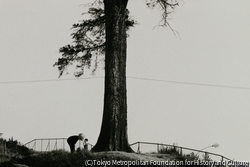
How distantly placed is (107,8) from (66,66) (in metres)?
4.78

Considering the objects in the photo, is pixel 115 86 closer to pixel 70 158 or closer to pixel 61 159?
pixel 70 158

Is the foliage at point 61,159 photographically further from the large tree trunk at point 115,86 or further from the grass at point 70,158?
the large tree trunk at point 115,86

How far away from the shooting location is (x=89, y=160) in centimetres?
1443

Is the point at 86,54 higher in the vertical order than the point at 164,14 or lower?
lower

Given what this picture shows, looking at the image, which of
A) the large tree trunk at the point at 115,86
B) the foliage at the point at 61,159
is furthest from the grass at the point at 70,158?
the large tree trunk at the point at 115,86

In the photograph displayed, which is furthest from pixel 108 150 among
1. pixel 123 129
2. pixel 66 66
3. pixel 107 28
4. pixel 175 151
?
pixel 66 66

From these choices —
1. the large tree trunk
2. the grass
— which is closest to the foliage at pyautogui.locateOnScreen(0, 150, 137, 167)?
the grass

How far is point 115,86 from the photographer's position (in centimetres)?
1695

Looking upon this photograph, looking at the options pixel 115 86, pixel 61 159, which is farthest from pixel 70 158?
pixel 115 86

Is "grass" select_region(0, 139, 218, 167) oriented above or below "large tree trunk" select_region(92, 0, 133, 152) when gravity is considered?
below

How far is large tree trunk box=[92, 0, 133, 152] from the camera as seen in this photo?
651 inches

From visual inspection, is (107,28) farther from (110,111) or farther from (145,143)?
(145,143)

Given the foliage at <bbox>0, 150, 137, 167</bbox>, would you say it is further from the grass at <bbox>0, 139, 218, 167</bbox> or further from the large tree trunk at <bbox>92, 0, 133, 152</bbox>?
the large tree trunk at <bbox>92, 0, 133, 152</bbox>

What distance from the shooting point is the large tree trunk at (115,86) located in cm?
1653
